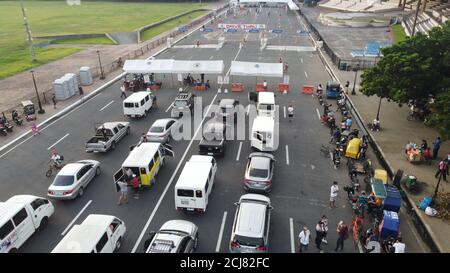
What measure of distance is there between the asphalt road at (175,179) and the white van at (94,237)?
41.4 inches

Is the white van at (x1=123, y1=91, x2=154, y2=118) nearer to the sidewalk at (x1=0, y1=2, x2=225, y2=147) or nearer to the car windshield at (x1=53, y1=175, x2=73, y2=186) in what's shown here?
the sidewalk at (x1=0, y1=2, x2=225, y2=147)

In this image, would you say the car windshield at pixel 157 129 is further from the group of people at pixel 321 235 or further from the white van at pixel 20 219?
the group of people at pixel 321 235

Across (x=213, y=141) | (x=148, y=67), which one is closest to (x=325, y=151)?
(x=213, y=141)

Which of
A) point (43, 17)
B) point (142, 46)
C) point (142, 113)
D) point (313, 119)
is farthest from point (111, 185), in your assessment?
point (43, 17)

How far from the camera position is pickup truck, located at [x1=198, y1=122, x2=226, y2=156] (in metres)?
25.4

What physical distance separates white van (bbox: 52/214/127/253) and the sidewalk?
17.7m

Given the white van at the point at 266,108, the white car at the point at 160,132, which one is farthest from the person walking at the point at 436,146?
the white car at the point at 160,132

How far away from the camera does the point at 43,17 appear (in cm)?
11000

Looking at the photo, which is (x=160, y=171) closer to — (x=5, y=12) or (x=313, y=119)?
(x=313, y=119)

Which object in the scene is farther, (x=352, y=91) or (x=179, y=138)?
(x=352, y=91)

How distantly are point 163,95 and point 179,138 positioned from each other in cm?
1289
